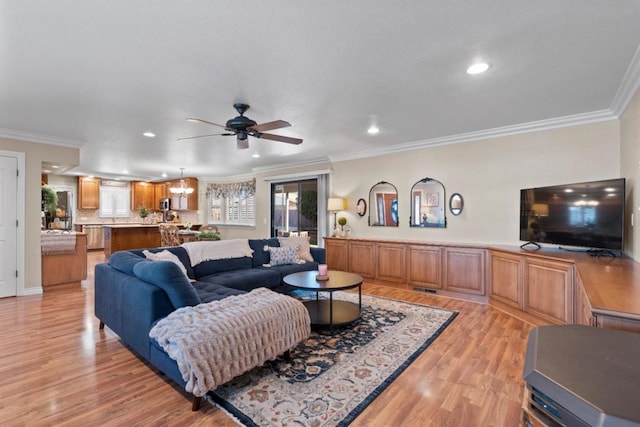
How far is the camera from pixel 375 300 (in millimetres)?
4496

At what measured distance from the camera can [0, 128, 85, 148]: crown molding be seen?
458cm

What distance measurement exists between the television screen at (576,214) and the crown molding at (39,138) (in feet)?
23.1

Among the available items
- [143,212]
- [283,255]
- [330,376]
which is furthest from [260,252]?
[143,212]

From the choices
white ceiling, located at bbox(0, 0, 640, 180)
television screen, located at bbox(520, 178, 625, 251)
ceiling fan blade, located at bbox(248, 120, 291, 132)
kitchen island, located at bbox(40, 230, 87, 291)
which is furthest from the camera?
kitchen island, located at bbox(40, 230, 87, 291)

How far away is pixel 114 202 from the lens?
10.3 m

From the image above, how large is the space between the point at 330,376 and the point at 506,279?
285 centimetres

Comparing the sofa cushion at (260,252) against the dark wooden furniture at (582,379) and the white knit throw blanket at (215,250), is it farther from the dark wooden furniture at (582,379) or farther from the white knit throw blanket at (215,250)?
the dark wooden furniture at (582,379)

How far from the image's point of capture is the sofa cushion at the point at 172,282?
7.88 ft

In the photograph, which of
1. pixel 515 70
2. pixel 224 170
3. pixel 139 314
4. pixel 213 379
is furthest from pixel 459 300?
pixel 224 170

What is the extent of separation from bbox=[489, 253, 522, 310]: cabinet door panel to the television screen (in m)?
0.42

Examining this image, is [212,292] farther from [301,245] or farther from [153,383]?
[301,245]

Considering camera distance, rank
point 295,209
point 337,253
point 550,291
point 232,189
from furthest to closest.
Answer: point 232,189, point 295,209, point 337,253, point 550,291

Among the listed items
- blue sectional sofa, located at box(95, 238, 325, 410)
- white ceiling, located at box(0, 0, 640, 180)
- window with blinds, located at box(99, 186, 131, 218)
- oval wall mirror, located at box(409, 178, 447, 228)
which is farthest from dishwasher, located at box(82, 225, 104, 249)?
oval wall mirror, located at box(409, 178, 447, 228)

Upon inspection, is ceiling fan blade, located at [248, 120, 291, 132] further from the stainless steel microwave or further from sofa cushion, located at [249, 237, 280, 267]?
the stainless steel microwave
